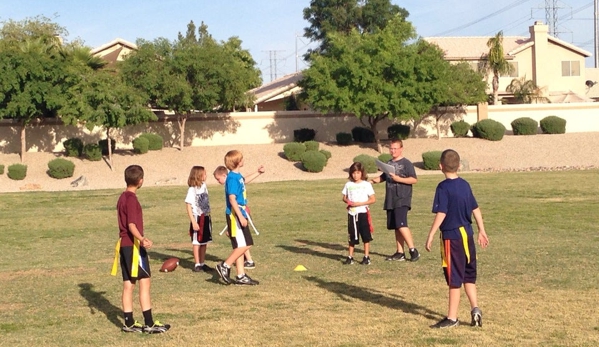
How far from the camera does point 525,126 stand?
55.7m

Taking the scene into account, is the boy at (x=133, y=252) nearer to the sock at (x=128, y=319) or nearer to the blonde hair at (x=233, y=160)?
the sock at (x=128, y=319)

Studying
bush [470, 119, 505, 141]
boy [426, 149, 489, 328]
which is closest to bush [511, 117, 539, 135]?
bush [470, 119, 505, 141]

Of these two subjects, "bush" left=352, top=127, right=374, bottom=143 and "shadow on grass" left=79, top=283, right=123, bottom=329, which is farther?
"bush" left=352, top=127, right=374, bottom=143

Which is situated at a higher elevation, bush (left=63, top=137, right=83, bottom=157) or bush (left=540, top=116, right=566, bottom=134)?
bush (left=540, top=116, right=566, bottom=134)

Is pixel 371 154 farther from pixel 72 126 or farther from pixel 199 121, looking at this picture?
pixel 72 126

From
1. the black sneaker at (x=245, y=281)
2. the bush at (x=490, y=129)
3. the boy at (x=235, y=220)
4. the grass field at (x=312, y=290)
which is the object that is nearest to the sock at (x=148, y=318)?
the grass field at (x=312, y=290)

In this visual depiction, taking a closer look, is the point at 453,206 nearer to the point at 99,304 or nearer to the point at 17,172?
the point at 99,304

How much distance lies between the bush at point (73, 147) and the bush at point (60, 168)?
12.0 ft

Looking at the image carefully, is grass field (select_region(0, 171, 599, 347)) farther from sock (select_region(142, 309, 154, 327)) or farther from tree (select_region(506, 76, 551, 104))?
tree (select_region(506, 76, 551, 104))

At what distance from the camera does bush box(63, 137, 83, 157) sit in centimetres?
5056

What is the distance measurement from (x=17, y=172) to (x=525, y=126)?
102 ft

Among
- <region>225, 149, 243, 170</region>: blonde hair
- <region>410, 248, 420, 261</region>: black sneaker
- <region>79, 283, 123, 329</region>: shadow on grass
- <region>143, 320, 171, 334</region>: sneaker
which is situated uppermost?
<region>225, 149, 243, 170</region>: blonde hair

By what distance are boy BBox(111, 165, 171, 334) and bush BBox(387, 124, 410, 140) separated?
47826mm

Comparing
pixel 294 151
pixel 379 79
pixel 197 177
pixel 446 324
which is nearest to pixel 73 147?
pixel 294 151
